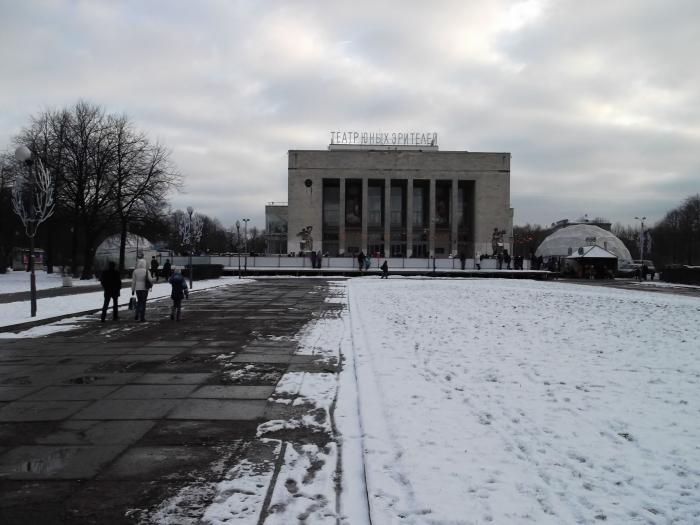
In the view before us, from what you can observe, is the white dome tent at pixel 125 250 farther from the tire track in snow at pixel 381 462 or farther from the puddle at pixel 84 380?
the tire track in snow at pixel 381 462

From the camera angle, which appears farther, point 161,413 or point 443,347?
point 443,347

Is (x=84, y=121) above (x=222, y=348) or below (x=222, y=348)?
above

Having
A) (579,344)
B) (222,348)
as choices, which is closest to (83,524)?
(222,348)

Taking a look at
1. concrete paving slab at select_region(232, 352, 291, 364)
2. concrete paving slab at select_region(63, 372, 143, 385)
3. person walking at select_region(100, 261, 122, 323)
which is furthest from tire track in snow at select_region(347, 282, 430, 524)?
person walking at select_region(100, 261, 122, 323)

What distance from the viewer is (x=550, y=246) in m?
95.8

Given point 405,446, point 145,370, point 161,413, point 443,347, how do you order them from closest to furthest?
1. point 405,446
2. point 161,413
3. point 145,370
4. point 443,347

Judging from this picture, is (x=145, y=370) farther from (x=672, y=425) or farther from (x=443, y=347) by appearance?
(x=672, y=425)

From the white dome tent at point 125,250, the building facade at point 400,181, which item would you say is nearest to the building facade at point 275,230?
the building facade at point 400,181

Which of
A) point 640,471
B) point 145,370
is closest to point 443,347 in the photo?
point 145,370

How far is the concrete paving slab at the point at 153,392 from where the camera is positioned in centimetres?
723

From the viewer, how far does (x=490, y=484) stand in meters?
4.27

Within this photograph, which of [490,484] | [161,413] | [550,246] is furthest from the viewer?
[550,246]

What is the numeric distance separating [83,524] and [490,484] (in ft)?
9.51

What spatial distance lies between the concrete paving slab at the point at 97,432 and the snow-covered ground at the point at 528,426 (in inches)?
83.6
